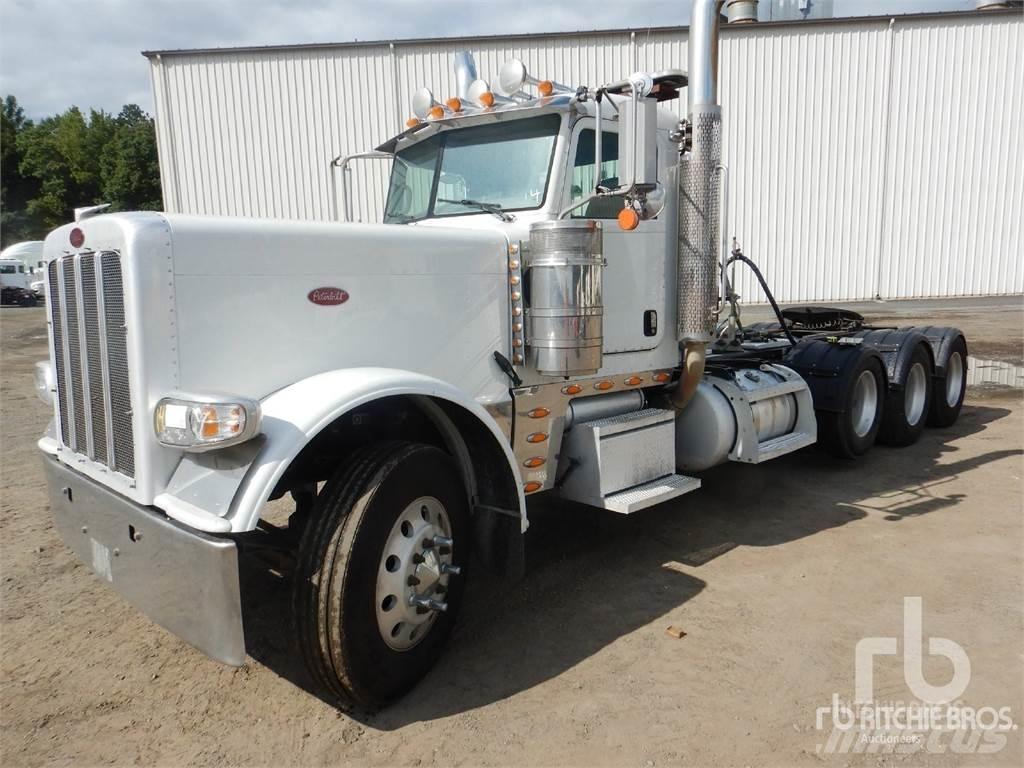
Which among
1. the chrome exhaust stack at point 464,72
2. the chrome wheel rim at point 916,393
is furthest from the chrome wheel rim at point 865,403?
the chrome exhaust stack at point 464,72

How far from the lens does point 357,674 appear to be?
9.73ft

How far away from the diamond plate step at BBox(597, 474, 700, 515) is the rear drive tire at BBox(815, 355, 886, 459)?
2464mm

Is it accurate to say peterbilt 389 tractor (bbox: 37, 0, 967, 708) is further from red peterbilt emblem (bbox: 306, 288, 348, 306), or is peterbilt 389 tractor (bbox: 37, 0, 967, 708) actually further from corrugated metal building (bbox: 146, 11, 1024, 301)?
corrugated metal building (bbox: 146, 11, 1024, 301)

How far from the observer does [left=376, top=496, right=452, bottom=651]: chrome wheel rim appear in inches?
122

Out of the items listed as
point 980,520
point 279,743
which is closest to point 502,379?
point 279,743

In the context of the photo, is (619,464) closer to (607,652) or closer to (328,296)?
(607,652)

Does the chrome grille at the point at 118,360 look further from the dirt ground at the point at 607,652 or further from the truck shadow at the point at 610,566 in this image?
the dirt ground at the point at 607,652

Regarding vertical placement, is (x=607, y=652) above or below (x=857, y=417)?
below

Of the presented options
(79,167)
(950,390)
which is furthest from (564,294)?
(79,167)

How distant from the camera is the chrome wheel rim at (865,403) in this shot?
6910 mm

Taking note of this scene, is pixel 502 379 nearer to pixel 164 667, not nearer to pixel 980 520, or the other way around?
pixel 164 667

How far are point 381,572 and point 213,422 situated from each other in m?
0.88

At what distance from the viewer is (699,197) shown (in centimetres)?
472

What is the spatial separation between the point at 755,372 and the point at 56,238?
466cm
